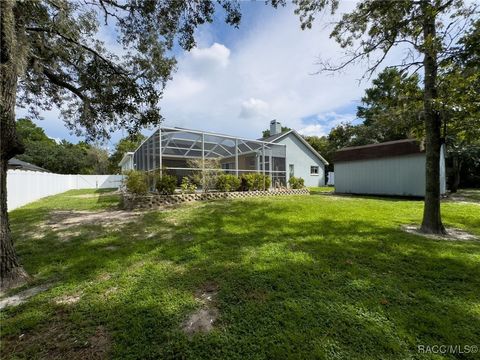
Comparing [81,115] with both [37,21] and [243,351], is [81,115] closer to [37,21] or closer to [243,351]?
[37,21]

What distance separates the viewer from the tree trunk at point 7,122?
108 inches

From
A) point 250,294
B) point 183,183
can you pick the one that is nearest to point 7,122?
point 250,294

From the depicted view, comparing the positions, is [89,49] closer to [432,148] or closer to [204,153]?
[204,153]

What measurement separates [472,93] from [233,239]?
229 inches

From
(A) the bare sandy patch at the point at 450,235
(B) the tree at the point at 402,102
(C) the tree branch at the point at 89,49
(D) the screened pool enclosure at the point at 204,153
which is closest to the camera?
(C) the tree branch at the point at 89,49

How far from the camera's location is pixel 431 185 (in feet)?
17.7

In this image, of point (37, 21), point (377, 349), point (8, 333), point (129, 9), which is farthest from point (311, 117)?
point (8, 333)

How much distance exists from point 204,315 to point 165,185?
280 inches

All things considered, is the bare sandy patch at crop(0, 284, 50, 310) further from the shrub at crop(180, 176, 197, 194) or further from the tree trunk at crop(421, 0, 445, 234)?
the tree trunk at crop(421, 0, 445, 234)

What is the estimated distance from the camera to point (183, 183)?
31.2 ft

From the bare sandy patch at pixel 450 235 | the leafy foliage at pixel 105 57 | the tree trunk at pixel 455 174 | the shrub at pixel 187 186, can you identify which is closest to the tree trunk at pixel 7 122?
the leafy foliage at pixel 105 57

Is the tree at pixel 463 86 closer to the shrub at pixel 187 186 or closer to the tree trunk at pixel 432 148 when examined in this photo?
the tree trunk at pixel 432 148

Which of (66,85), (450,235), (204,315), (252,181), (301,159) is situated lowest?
(204,315)

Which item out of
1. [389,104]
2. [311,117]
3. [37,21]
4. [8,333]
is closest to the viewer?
[8,333]
